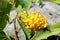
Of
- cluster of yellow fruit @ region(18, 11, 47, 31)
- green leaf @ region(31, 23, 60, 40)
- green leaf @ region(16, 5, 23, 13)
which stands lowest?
green leaf @ region(31, 23, 60, 40)

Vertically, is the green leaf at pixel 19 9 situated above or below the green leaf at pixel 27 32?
above

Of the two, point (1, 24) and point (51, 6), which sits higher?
point (1, 24)

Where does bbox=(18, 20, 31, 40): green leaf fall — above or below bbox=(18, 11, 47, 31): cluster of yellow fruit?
below

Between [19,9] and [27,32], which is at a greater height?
[19,9]

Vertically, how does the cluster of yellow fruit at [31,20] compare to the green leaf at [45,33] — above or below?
above

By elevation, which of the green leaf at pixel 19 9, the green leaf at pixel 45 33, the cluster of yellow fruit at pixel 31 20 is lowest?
the green leaf at pixel 45 33

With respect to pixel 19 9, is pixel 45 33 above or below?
below

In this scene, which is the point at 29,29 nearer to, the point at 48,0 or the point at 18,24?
the point at 18,24

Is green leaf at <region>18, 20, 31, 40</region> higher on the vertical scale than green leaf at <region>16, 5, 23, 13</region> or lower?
lower

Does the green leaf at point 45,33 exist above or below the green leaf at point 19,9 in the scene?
below

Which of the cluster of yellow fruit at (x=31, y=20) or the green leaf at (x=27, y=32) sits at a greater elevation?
the cluster of yellow fruit at (x=31, y=20)

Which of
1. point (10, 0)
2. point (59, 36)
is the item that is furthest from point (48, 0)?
point (10, 0)
